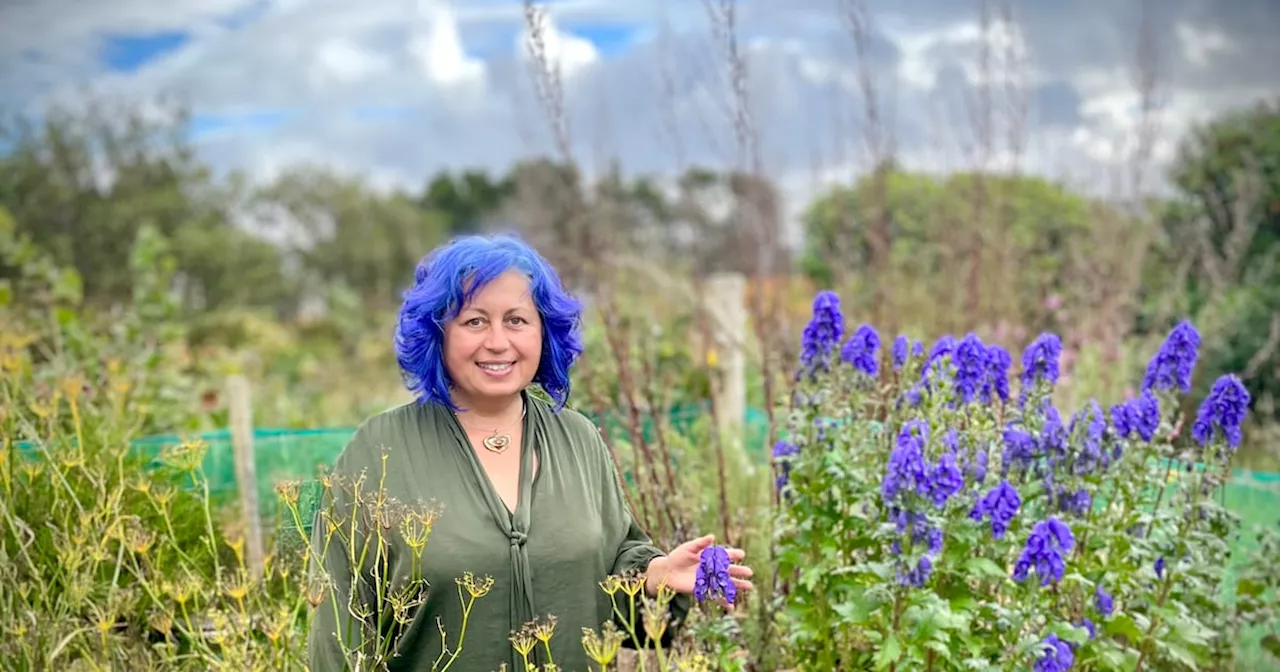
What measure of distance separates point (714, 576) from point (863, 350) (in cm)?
117

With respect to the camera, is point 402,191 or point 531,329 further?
point 402,191

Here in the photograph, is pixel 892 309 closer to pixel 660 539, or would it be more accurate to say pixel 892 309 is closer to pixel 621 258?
pixel 621 258

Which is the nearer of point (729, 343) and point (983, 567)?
point (983, 567)

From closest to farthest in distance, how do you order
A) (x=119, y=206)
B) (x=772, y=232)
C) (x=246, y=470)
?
(x=246, y=470), (x=772, y=232), (x=119, y=206)

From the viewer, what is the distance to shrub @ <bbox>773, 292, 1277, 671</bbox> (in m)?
2.70

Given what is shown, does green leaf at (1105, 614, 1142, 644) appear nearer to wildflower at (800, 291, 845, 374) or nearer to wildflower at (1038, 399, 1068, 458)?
wildflower at (1038, 399, 1068, 458)

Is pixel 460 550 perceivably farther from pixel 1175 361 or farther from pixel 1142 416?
pixel 1175 361

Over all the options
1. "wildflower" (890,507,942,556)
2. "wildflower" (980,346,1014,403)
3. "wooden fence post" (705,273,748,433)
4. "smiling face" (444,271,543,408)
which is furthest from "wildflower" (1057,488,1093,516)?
"wooden fence post" (705,273,748,433)

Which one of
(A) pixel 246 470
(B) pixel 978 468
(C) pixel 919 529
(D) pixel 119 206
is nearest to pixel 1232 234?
(B) pixel 978 468

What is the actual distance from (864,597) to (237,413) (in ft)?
11.0

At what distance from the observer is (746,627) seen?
138 inches

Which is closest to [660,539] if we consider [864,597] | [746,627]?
[746,627]

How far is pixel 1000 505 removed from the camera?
8.67 feet

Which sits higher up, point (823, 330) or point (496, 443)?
point (823, 330)
